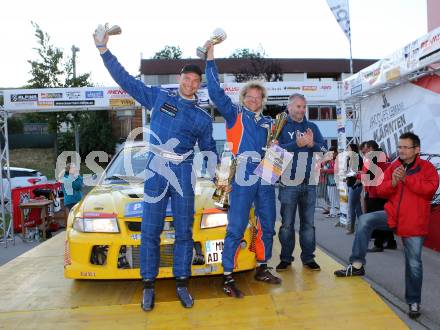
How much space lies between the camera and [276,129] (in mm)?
4164

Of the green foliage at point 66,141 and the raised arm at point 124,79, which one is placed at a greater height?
the green foliage at point 66,141

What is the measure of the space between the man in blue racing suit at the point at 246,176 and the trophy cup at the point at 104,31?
0.77 meters

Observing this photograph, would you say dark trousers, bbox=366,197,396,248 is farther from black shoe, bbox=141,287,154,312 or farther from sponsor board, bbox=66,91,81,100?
sponsor board, bbox=66,91,81,100

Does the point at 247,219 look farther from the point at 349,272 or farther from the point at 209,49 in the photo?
the point at 209,49

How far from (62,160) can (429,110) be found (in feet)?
21.5

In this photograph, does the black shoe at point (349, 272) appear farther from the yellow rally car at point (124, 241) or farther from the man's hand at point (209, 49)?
the man's hand at point (209, 49)

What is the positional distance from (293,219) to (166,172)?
163 centimetres

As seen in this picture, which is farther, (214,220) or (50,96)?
(50,96)

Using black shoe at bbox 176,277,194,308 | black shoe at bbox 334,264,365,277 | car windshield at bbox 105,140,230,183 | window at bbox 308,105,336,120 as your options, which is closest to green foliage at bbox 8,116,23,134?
window at bbox 308,105,336,120

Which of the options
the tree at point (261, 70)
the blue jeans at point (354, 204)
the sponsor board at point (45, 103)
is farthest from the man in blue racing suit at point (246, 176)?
the tree at point (261, 70)

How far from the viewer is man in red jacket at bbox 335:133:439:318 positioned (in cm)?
399

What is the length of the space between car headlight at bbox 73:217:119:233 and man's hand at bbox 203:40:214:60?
166 cm

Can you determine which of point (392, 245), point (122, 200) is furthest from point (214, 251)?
point (392, 245)

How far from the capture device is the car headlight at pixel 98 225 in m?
3.94
